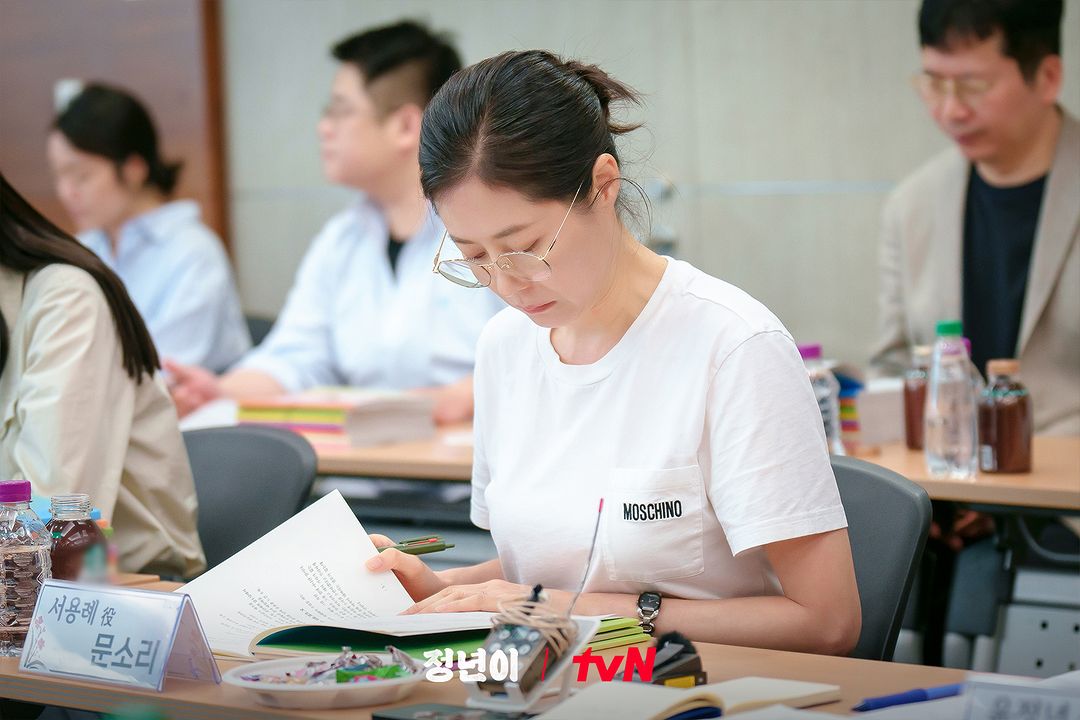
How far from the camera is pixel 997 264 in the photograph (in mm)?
2889

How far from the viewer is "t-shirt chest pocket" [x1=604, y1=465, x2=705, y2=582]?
1383mm

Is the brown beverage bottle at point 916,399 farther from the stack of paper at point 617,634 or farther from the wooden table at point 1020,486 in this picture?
the stack of paper at point 617,634

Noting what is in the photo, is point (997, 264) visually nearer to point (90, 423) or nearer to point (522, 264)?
point (522, 264)

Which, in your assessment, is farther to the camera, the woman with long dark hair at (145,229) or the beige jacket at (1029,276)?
the woman with long dark hair at (145,229)

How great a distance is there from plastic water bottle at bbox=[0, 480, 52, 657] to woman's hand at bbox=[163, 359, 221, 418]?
164 cm

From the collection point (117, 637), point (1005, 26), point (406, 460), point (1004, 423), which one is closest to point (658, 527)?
point (117, 637)

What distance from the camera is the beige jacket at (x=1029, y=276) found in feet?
8.80

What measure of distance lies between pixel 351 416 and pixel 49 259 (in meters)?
0.93

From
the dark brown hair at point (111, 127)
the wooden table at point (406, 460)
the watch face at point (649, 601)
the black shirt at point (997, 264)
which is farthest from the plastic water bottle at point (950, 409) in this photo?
the dark brown hair at point (111, 127)

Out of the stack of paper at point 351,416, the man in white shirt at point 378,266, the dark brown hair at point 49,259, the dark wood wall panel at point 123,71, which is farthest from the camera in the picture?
the dark wood wall panel at point 123,71

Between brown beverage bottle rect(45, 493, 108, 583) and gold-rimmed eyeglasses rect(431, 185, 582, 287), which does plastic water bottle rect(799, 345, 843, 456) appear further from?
brown beverage bottle rect(45, 493, 108, 583)

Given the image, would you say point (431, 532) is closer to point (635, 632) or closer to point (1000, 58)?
point (635, 632)

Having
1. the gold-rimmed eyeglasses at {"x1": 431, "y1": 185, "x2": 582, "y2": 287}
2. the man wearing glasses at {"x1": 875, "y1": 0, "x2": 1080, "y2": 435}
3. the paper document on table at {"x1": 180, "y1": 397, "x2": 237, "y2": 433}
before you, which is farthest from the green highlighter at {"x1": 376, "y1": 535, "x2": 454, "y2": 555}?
the man wearing glasses at {"x1": 875, "y1": 0, "x2": 1080, "y2": 435}

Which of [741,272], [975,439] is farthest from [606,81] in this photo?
[741,272]
